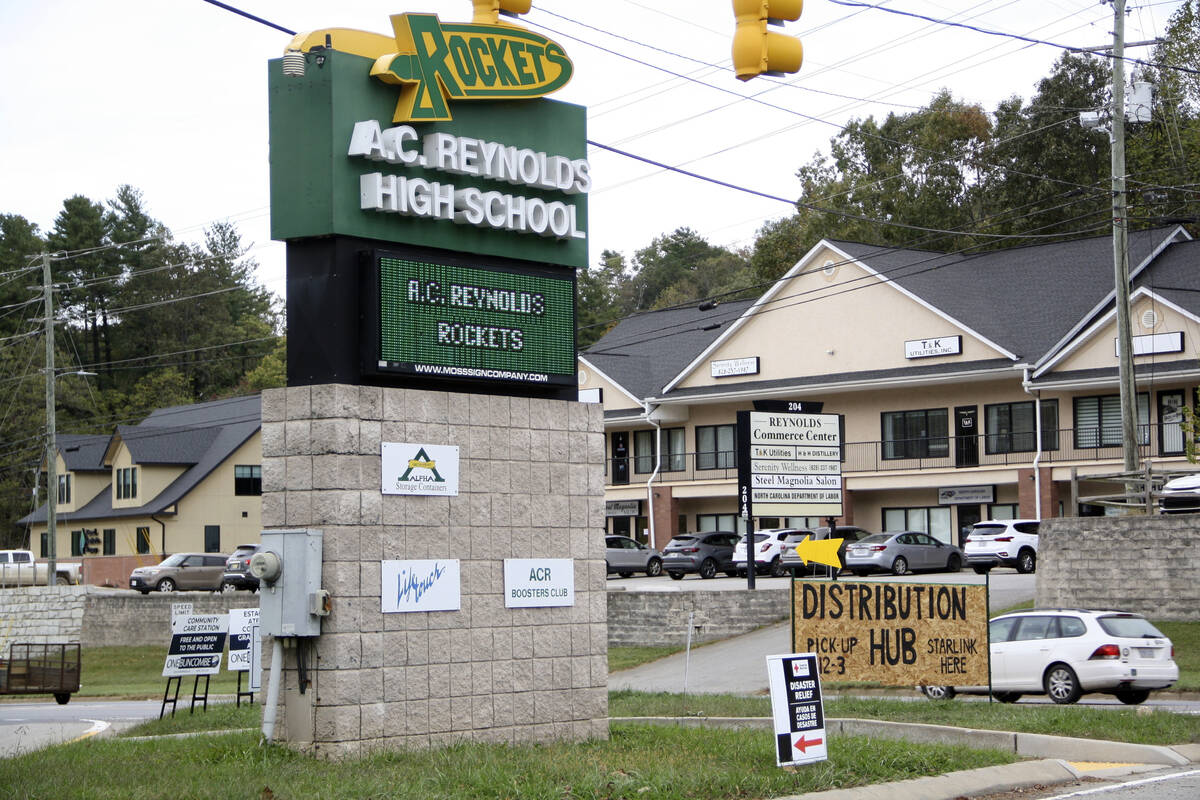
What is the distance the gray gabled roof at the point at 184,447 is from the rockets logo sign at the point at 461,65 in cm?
5203

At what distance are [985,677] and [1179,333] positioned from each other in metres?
29.4

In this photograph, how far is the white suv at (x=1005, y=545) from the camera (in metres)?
41.4

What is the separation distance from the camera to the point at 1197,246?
48.1m

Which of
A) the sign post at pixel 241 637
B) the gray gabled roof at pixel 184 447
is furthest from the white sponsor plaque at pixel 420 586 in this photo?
the gray gabled roof at pixel 184 447

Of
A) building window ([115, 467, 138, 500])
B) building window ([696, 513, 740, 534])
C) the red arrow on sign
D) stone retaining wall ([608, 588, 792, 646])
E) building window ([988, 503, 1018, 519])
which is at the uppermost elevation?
building window ([115, 467, 138, 500])

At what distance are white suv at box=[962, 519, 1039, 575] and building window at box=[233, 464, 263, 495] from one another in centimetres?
3521

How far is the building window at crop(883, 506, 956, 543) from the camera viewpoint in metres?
50.4

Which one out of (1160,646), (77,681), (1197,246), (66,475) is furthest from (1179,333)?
(66,475)

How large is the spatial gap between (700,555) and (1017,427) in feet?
38.7

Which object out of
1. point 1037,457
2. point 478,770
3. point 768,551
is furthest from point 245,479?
point 478,770

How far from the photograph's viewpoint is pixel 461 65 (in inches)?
525

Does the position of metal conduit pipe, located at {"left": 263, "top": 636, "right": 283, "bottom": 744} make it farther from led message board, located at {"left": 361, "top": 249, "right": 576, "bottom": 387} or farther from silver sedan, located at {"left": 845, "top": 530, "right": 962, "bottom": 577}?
silver sedan, located at {"left": 845, "top": 530, "right": 962, "bottom": 577}

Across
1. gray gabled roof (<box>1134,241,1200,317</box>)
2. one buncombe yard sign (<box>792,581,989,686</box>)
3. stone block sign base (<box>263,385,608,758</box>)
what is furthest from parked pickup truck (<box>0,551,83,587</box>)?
stone block sign base (<box>263,385,608,758</box>)

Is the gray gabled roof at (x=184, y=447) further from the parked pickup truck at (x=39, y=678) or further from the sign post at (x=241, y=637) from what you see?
the sign post at (x=241, y=637)
